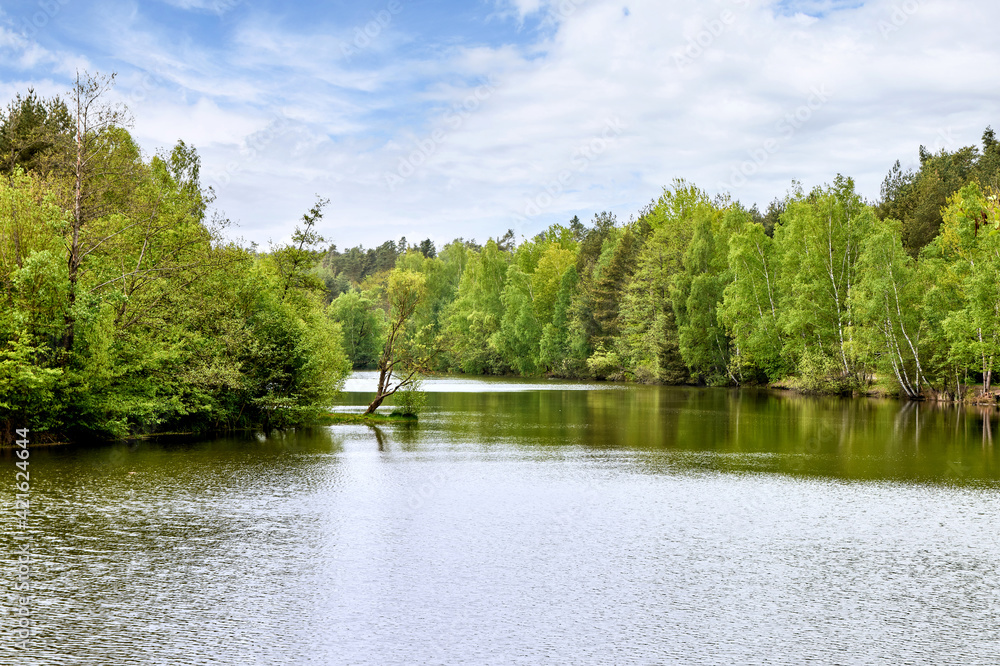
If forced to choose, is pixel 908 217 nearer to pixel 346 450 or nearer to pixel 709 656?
pixel 346 450

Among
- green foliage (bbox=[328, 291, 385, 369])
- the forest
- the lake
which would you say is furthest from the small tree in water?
green foliage (bbox=[328, 291, 385, 369])

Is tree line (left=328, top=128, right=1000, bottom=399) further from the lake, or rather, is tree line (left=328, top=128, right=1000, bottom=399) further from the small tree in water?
the lake

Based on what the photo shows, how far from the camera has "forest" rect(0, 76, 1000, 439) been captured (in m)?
27.4

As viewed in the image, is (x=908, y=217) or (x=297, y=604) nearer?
(x=297, y=604)

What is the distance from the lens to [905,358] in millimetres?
55062

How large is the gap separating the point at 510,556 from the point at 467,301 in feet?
313

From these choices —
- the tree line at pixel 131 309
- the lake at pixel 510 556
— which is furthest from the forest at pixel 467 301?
the lake at pixel 510 556

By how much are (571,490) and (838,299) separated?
163 ft

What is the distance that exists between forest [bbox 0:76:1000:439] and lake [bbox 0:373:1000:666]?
14.7ft

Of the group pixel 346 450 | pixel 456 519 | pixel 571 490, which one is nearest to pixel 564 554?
pixel 456 519

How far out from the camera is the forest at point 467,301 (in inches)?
1078

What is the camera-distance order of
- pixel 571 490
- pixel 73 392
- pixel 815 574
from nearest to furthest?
pixel 815 574, pixel 571 490, pixel 73 392

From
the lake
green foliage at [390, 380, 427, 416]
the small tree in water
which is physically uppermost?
the small tree in water

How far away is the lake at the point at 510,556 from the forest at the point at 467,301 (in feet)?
14.7
